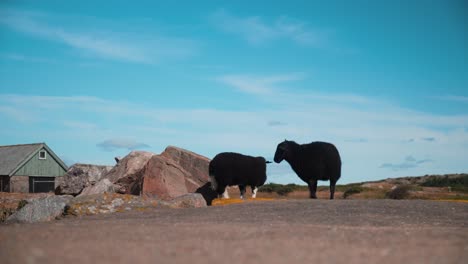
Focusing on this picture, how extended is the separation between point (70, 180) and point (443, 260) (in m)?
25.0

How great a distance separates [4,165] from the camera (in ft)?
150

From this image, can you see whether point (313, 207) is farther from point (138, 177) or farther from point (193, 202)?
point (138, 177)

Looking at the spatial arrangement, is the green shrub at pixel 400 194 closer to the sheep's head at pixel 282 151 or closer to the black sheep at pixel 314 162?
the black sheep at pixel 314 162

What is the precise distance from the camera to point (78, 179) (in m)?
28.7

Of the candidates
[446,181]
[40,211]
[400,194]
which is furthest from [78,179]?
[446,181]

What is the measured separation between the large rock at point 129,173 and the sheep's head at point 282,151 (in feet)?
20.3

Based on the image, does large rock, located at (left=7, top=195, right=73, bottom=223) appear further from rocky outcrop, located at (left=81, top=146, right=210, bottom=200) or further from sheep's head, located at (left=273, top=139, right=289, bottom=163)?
sheep's head, located at (left=273, top=139, right=289, bottom=163)

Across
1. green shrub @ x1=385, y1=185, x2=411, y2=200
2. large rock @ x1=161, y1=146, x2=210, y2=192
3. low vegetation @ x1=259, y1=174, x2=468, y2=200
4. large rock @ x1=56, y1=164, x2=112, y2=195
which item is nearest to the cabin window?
large rock @ x1=56, y1=164, x2=112, y2=195

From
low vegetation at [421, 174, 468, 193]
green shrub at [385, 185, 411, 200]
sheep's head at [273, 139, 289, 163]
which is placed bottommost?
green shrub at [385, 185, 411, 200]

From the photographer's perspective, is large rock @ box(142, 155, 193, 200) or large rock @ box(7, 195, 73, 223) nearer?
large rock @ box(7, 195, 73, 223)

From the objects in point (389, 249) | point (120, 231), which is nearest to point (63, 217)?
point (120, 231)

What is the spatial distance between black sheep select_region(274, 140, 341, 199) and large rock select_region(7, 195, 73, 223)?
10.2m

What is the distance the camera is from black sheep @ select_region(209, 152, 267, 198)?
75.6 feet

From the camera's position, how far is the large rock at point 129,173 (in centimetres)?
2455
